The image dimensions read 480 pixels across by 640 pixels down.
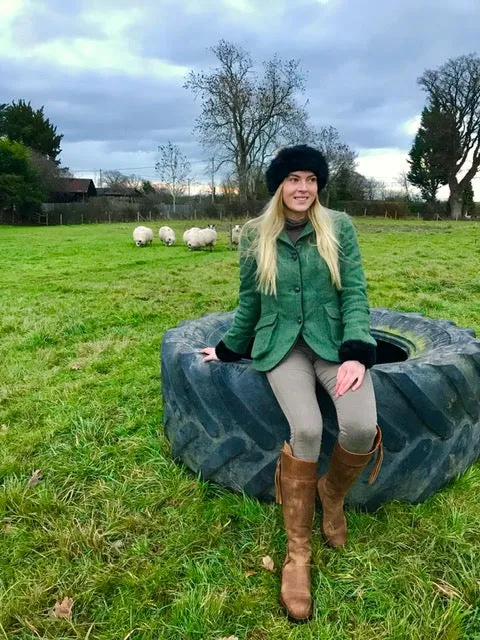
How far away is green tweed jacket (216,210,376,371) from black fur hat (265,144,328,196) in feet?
0.76

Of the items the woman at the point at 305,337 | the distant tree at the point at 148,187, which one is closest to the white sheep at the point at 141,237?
the woman at the point at 305,337

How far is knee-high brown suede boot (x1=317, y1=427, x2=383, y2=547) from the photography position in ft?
7.16

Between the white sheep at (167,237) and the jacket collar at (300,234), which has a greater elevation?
the jacket collar at (300,234)

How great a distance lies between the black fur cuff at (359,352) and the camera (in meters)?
2.22

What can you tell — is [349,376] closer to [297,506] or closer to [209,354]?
[297,506]

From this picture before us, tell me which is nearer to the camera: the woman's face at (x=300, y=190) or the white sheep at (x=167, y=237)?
the woman's face at (x=300, y=190)

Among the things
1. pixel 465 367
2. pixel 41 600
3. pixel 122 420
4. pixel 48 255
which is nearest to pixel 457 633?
pixel 465 367

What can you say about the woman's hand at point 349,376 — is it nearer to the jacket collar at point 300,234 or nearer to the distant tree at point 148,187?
the jacket collar at point 300,234

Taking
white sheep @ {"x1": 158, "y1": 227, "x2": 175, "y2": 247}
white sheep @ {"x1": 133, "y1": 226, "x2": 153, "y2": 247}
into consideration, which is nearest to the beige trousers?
white sheep @ {"x1": 133, "y1": 226, "x2": 153, "y2": 247}

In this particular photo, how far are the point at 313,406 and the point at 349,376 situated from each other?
21 cm

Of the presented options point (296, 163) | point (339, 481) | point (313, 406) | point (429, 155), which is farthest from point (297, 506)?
point (429, 155)

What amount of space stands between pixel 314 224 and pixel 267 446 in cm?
109

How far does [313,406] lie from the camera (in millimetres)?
2238

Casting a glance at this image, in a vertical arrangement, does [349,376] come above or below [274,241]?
below
